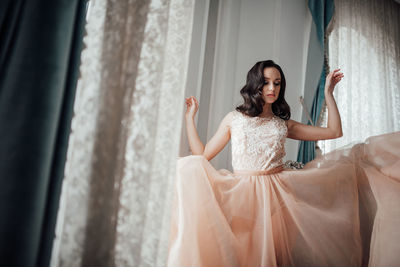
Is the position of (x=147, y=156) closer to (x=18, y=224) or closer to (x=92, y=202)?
(x=92, y=202)

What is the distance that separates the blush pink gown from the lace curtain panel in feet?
0.89

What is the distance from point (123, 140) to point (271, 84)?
103 centimetres

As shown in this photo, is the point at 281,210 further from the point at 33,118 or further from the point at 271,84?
the point at 33,118

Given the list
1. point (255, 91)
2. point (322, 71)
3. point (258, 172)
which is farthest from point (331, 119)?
point (322, 71)

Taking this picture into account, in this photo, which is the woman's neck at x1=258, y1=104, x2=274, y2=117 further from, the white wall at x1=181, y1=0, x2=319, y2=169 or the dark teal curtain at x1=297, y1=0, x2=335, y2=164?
the dark teal curtain at x1=297, y1=0, x2=335, y2=164

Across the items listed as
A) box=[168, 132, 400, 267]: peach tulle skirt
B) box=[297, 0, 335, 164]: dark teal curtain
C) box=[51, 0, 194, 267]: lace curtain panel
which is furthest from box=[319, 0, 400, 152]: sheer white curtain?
box=[51, 0, 194, 267]: lace curtain panel

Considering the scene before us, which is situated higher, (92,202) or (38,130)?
(38,130)

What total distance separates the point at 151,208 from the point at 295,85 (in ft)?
6.45

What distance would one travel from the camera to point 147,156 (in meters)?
0.53

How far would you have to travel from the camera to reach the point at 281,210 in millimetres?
982

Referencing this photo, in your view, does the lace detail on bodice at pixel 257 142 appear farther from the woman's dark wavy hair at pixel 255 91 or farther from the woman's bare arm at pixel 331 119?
the woman's bare arm at pixel 331 119

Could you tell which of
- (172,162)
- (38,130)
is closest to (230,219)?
(172,162)

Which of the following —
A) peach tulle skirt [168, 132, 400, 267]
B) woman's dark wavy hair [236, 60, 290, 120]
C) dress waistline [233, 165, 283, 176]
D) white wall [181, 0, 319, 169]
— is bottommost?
peach tulle skirt [168, 132, 400, 267]

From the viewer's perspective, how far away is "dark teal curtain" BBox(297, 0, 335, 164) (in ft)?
6.68
